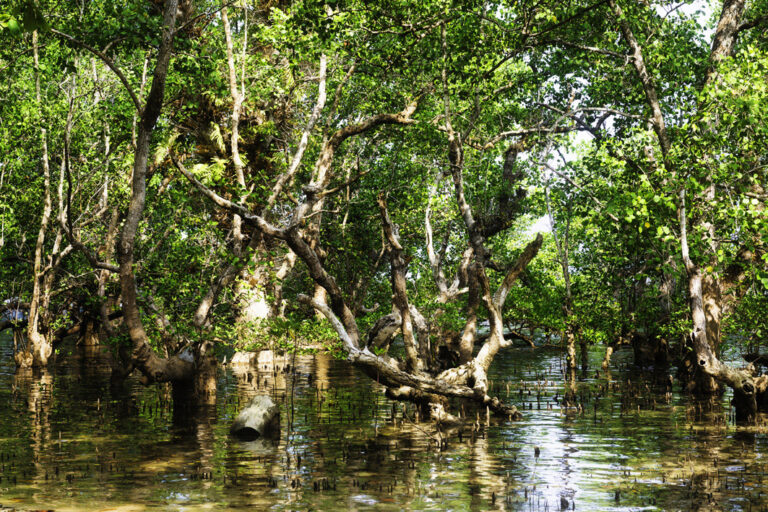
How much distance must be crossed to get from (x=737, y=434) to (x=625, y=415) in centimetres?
355

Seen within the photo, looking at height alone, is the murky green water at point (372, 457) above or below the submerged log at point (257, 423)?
below

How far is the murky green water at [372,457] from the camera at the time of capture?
36.4ft

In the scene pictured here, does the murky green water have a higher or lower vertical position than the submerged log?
lower

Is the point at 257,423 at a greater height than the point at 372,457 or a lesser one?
greater

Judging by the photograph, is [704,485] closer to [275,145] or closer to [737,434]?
[737,434]

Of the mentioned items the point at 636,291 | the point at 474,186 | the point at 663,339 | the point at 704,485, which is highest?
the point at 474,186

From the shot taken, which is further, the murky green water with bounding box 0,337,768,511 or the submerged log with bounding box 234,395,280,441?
the submerged log with bounding box 234,395,280,441

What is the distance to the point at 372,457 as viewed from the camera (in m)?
14.3

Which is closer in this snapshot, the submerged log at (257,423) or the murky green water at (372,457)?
the murky green water at (372,457)

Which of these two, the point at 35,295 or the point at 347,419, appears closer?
the point at 347,419

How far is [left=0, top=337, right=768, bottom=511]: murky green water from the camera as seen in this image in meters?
11.1

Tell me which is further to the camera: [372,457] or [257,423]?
[257,423]

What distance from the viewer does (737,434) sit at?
16359 millimetres

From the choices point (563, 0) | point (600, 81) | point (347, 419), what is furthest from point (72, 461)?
point (600, 81)
